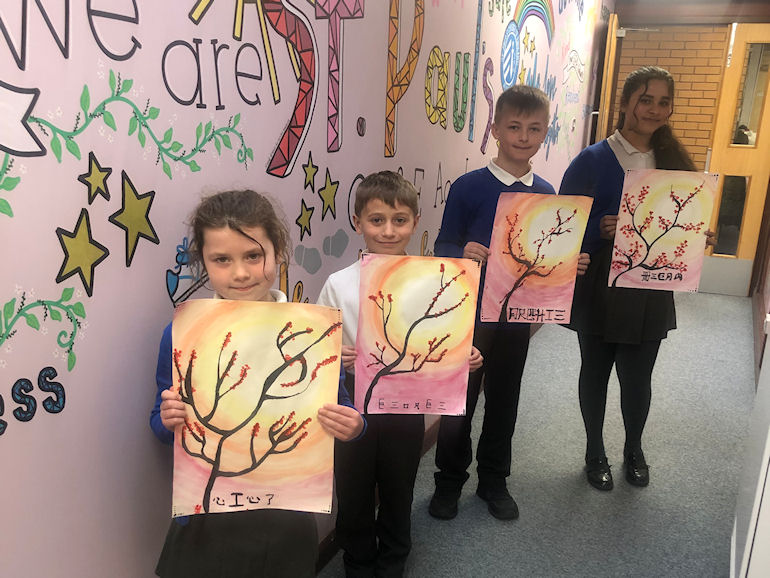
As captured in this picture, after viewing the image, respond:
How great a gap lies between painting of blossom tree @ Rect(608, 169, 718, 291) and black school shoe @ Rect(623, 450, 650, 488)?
718 millimetres

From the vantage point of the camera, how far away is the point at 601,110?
4.29 meters

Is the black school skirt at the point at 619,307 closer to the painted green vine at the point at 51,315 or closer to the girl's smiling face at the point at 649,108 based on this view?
the girl's smiling face at the point at 649,108

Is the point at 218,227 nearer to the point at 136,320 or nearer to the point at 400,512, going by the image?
the point at 136,320

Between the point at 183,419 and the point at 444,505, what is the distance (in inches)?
47.3

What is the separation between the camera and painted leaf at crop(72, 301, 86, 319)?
0.92m

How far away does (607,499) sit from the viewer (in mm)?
2096

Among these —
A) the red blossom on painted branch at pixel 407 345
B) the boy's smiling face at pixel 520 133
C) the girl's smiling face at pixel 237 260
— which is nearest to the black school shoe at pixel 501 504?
the red blossom on painted branch at pixel 407 345

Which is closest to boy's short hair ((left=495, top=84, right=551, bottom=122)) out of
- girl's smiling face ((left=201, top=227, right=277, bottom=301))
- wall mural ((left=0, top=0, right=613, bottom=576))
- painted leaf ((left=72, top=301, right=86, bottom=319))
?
wall mural ((left=0, top=0, right=613, bottom=576))

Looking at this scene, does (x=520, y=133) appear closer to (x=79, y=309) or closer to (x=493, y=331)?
(x=493, y=331)

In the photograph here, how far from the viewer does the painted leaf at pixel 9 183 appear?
799mm

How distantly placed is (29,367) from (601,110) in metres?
4.21

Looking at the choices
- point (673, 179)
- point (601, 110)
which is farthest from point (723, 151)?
point (673, 179)

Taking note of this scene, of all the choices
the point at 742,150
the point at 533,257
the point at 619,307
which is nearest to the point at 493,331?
the point at 533,257

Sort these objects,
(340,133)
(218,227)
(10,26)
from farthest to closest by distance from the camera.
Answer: (340,133) < (218,227) < (10,26)
